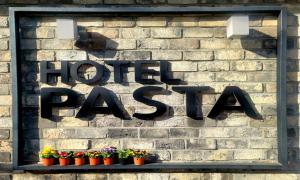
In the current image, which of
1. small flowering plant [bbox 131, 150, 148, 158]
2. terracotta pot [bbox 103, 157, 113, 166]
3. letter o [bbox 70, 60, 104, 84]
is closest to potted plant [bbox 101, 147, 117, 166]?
terracotta pot [bbox 103, 157, 113, 166]

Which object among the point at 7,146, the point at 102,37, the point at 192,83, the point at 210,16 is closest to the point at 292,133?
the point at 192,83

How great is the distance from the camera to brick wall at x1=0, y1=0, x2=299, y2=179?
3.26 m

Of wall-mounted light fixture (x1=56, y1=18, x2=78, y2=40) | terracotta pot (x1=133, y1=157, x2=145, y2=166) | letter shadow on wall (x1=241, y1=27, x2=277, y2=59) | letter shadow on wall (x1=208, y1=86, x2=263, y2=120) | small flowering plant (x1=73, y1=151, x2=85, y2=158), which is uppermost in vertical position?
wall-mounted light fixture (x1=56, y1=18, x2=78, y2=40)

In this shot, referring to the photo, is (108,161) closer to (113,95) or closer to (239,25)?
(113,95)

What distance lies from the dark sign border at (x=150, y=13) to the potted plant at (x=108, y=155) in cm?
5

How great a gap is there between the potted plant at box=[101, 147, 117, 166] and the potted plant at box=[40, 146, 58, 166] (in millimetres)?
510

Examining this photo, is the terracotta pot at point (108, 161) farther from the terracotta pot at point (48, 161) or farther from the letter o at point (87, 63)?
the letter o at point (87, 63)

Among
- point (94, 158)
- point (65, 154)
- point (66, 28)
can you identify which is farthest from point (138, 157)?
point (66, 28)

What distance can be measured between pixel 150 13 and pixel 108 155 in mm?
1543

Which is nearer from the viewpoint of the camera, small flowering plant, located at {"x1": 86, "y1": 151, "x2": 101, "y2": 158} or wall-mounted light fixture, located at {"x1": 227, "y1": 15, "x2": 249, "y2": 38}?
wall-mounted light fixture, located at {"x1": 227, "y1": 15, "x2": 249, "y2": 38}

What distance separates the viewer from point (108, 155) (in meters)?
3.20

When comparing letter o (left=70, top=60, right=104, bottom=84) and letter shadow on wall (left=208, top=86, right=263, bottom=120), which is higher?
letter o (left=70, top=60, right=104, bottom=84)

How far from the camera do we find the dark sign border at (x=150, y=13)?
10.3 feet

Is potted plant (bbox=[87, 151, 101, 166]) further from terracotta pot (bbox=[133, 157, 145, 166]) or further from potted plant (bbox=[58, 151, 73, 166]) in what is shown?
terracotta pot (bbox=[133, 157, 145, 166])
